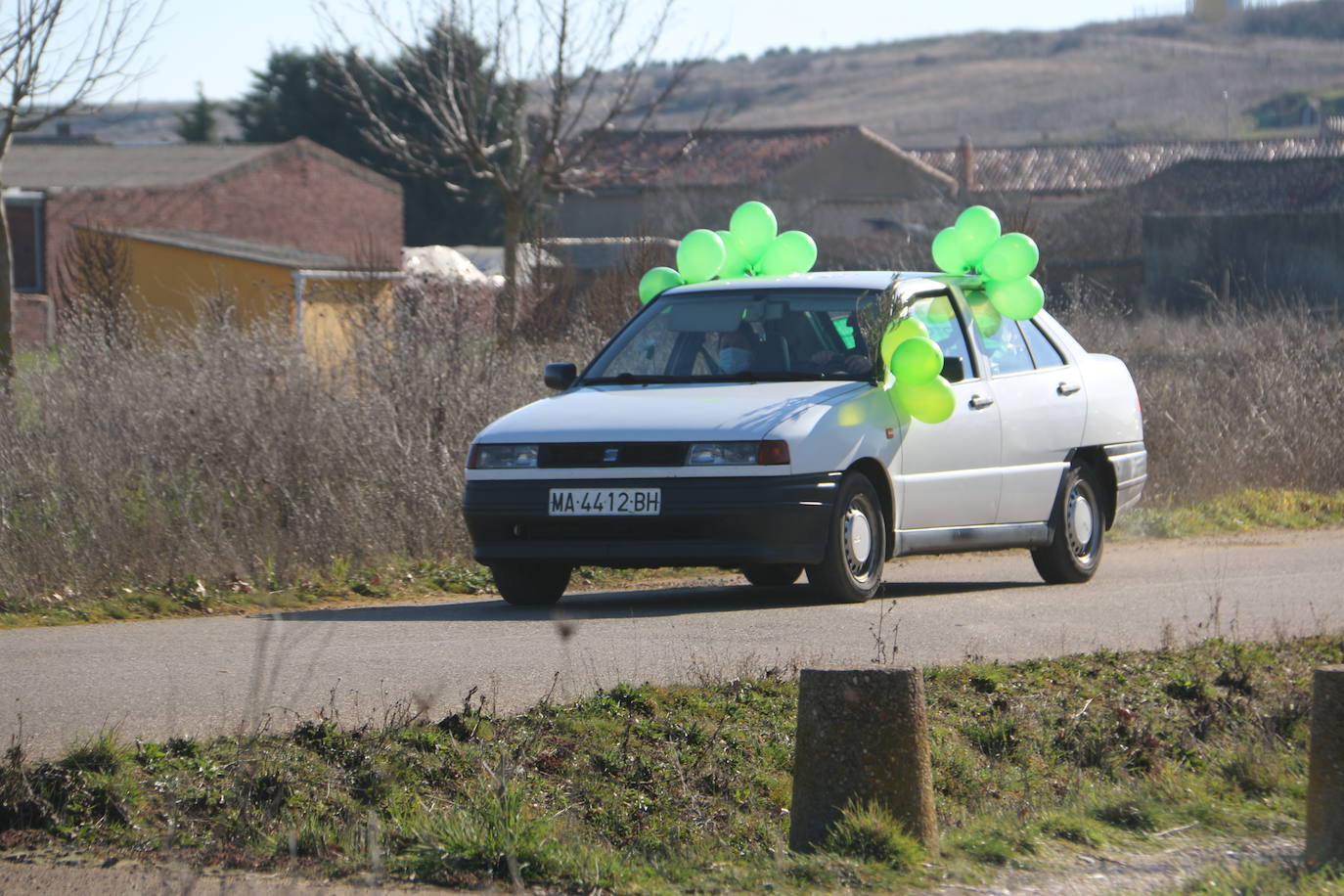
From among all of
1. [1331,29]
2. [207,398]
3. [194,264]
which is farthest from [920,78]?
[207,398]

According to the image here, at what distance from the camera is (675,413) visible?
932 cm

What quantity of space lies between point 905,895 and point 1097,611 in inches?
201

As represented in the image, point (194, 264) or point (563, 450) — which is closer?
point (563, 450)

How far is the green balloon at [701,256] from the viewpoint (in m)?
12.0

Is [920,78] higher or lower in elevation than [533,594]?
higher

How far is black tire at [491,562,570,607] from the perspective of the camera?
32.0 ft

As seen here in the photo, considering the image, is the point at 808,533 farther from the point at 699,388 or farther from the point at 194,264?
the point at 194,264

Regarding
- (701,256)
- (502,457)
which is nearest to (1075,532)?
(701,256)

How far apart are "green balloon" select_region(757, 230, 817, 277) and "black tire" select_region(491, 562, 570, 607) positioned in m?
3.37

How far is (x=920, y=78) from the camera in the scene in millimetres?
176375

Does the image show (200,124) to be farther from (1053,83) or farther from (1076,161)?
(1053,83)

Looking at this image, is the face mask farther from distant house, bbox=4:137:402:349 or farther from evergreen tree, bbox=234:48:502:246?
evergreen tree, bbox=234:48:502:246

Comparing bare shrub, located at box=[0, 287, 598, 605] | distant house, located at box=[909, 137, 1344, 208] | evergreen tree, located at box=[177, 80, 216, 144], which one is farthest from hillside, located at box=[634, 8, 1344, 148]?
bare shrub, located at box=[0, 287, 598, 605]

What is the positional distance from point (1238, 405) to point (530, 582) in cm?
1038
